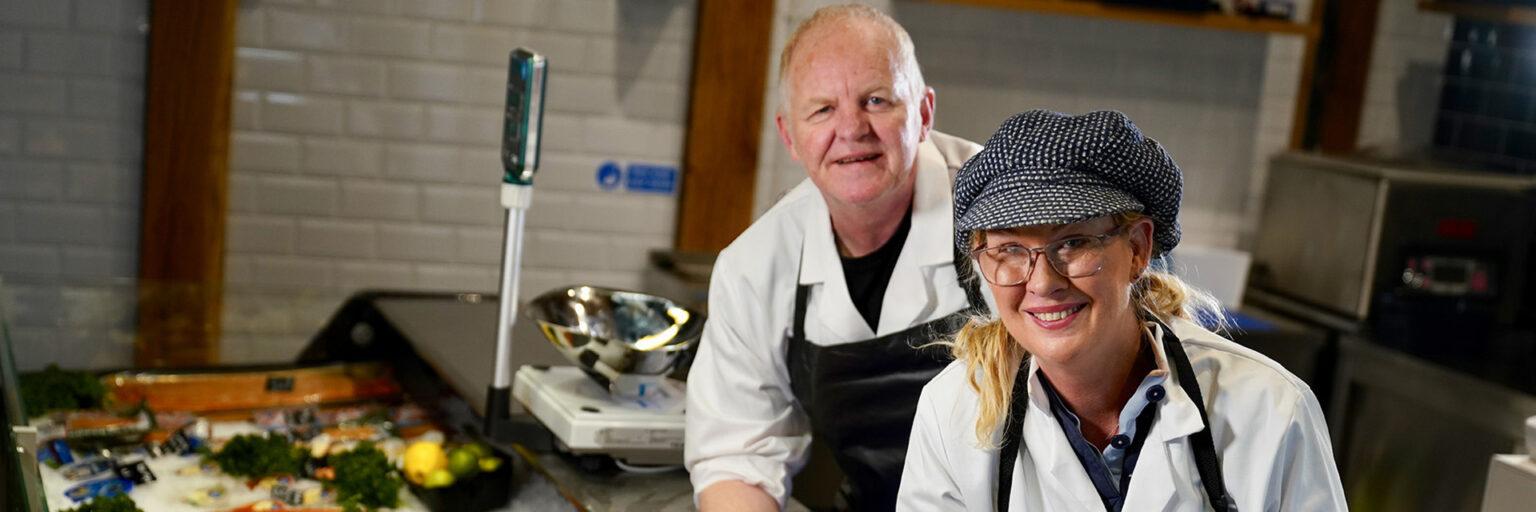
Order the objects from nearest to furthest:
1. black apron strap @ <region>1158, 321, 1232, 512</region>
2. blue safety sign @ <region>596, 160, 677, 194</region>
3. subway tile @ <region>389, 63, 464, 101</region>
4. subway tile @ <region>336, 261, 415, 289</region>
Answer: black apron strap @ <region>1158, 321, 1232, 512</region> < subway tile @ <region>389, 63, 464, 101</region> < subway tile @ <region>336, 261, 415, 289</region> < blue safety sign @ <region>596, 160, 677, 194</region>

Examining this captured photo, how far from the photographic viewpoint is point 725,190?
4770mm

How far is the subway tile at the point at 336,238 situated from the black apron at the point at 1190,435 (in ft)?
10.8

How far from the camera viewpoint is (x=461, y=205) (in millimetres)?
4641

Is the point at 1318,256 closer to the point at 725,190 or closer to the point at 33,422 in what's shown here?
the point at 725,190

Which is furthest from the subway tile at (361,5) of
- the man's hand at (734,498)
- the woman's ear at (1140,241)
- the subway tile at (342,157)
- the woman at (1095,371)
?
the woman's ear at (1140,241)

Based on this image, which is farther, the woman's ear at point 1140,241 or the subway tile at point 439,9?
the subway tile at point 439,9

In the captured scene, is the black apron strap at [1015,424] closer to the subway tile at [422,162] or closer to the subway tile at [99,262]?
the subway tile at [422,162]

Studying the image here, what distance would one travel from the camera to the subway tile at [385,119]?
14.7 ft

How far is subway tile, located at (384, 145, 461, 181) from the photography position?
15.0ft

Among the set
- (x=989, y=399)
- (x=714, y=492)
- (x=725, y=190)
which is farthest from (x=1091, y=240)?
(x=725, y=190)

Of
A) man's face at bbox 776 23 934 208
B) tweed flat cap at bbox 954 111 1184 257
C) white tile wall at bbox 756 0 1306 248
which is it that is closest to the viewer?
tweed flat cap at bbox 954 111 1184 257

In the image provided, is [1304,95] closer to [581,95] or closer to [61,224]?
[581,95]

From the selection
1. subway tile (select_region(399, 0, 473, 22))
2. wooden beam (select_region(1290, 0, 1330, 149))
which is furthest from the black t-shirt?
wooden beam (select_region(1290, 0, 1330, 149))

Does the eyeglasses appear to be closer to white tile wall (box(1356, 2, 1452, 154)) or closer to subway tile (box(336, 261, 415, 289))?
subway tile (box(336, 261, 415, 289))
